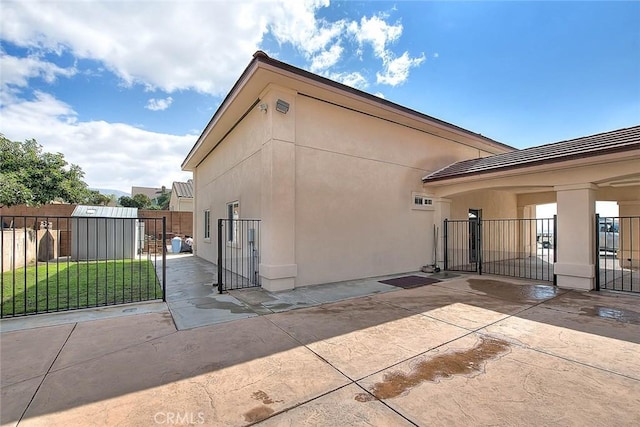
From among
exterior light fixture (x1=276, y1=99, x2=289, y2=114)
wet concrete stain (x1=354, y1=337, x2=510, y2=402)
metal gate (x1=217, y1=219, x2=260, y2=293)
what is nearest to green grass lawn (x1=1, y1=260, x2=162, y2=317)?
metal gate (x1=217, y1=219, x2=260, y2=293)

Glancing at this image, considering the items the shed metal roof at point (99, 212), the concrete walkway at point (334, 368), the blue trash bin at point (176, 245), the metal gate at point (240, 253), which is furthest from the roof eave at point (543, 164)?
the blue trash bin at point (176, 245)

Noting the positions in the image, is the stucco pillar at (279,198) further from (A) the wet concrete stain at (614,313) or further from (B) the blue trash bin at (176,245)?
(B) the blue trash bin at (176,245)

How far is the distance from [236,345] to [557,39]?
1314 cm

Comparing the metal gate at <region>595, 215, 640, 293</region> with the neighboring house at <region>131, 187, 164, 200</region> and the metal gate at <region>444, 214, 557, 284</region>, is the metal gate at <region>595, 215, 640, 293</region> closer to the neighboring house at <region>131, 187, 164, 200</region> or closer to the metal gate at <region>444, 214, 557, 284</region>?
the metal gate at <region>444, 214, 557, 284</region>

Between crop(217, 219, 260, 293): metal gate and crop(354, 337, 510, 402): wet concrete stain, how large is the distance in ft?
15.6

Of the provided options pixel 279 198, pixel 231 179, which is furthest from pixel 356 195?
pixel 231 179

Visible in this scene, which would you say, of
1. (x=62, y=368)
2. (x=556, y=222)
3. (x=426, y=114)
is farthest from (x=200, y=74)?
(x=556, y=222)

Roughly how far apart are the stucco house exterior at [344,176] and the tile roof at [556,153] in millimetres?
87

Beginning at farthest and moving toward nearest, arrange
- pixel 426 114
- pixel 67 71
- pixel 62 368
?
pixel 426 114, pixel 67 71, pixel 62 368

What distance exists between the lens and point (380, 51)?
962 centimetres

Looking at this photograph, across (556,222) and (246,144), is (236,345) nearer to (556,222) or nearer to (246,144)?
(246,144)

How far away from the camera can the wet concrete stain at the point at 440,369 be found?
2.66 metres

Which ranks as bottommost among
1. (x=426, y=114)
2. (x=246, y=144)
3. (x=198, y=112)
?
(x=246, y=144)

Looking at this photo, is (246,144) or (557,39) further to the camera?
(557,39)
